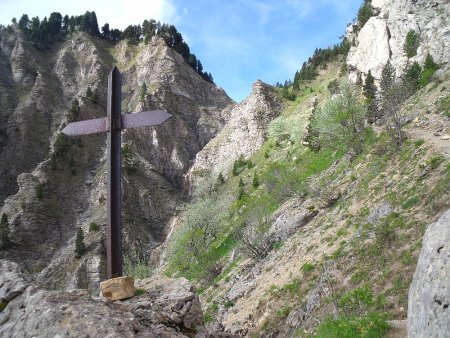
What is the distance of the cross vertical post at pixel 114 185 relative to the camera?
675 cm

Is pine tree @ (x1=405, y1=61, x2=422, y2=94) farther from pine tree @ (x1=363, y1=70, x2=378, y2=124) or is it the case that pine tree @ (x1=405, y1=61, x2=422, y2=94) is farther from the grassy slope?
the grassy slope

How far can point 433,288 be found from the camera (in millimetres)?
4262

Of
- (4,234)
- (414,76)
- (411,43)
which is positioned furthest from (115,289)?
(4,234)

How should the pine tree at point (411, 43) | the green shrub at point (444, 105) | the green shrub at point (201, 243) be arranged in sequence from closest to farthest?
the green shrub at point (444, 105) < the green shrub at point (201, 243) < the pine tree at point (411, 43)

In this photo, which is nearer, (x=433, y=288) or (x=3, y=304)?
(x=433, y=288)

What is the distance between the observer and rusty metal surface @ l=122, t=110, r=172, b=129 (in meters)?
6.61

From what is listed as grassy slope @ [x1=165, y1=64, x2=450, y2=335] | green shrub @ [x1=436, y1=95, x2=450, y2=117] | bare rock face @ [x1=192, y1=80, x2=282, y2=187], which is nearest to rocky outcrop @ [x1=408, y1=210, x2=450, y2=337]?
grassy slope @ [x1=165, y1=64, x2=450, y2=335]

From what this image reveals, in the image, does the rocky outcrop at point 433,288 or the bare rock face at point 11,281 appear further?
the bare rock face at point 11,281

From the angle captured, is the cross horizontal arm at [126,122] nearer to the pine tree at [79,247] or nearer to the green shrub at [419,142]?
the green shrub at [419,142]

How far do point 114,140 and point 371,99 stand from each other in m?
38.9

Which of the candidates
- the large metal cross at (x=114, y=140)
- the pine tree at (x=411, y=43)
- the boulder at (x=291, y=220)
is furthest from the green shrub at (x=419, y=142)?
the pine tree at (x=411, y=43)

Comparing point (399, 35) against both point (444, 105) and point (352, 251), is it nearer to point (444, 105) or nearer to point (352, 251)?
point (444, 105)

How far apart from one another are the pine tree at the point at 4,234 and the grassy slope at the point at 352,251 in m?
36.9

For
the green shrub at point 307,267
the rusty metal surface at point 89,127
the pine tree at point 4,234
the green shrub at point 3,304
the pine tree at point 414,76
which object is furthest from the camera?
the pine tree at point 4,234
